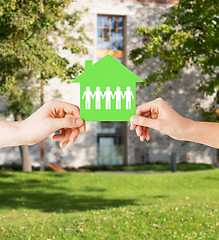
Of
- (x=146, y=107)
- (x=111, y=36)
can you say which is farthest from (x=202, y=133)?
(x=111, y=36)

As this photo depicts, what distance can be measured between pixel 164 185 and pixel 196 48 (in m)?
6.93

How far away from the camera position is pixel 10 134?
2.53 meters

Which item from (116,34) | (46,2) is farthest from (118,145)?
(46,2)

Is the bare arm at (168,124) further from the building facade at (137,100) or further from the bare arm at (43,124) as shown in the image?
the building facade at (137,100)

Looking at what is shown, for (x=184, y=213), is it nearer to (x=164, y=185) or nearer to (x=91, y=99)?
(x=91, y=99)

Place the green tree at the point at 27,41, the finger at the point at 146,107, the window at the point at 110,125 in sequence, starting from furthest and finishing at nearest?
1. the window at the point at 110,125
2. the green tree at the point at 27,41
3. the finger at the point at 146,107

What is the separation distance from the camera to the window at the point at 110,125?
21.4 m

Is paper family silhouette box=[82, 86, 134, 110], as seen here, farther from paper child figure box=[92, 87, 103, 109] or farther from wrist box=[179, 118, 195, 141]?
wrist box=[179, 118, 195, 141]

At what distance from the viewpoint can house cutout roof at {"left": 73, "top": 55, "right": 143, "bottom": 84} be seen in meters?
2.39

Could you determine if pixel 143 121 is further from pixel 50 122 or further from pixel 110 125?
pixel 110 125

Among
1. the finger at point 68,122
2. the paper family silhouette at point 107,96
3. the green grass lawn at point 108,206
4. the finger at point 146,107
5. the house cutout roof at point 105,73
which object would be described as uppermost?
the house cutout roof at point 105,73

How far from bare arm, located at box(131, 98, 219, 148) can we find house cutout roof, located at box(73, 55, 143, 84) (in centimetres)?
23

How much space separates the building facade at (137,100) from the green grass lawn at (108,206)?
4.98m

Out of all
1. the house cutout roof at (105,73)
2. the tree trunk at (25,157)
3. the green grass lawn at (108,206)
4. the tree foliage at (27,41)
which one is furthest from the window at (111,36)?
the house cutout roof at (105,73)
